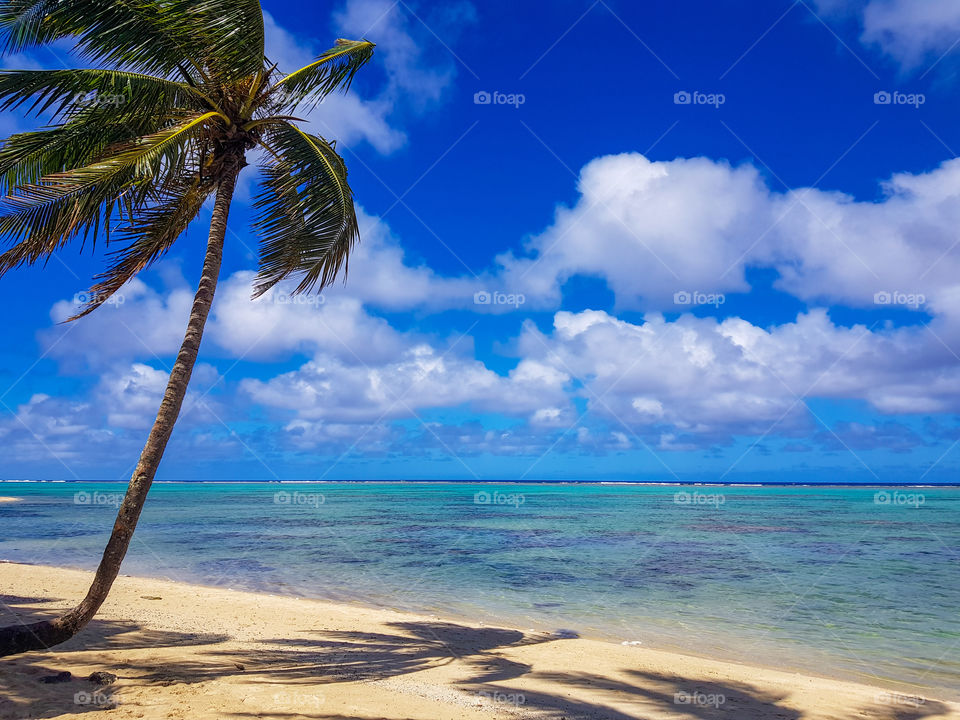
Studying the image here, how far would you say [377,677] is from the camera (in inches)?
295

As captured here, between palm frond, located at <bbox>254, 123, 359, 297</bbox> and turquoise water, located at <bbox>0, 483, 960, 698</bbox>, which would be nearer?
palm frond, located at <bbox>254, 123, 359, 297</bbox>

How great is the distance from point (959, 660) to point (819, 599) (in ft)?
16.5

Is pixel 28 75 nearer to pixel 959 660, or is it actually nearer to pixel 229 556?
pixel 959 660

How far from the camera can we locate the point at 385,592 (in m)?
15.8

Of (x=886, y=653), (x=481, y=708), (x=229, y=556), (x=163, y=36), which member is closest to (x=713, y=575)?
(x=886, y=653)

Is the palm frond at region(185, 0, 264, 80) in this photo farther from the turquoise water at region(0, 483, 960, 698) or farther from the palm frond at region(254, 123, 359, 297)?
the turquoise water at region(0, 483, 960, 698)

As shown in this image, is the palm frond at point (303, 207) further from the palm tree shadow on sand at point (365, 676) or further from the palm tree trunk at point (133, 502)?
the palm tree shadow on sand at point (365, 676)

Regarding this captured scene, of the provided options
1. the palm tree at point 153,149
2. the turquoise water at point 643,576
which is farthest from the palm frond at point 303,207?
the turquoise water at point 643,576

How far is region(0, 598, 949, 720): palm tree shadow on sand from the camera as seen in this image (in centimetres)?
652

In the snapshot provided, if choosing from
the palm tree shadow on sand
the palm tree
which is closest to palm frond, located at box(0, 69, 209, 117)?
the palm tree

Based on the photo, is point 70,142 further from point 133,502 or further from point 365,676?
point 365,676

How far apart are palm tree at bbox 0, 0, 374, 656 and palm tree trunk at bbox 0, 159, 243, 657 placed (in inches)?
0.5

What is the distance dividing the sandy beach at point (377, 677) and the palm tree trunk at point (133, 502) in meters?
0.35

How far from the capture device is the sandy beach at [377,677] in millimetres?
6160
